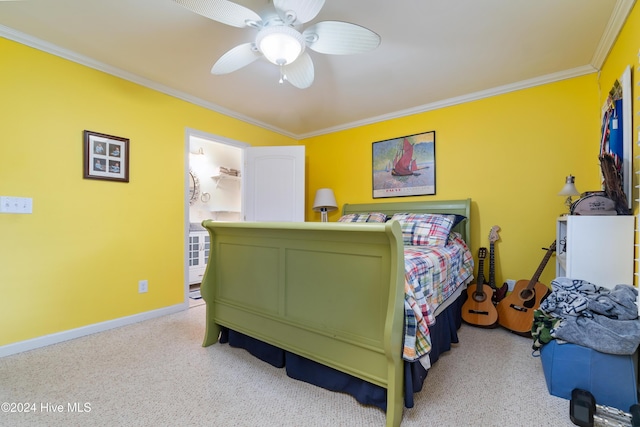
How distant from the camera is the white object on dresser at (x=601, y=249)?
1.61m

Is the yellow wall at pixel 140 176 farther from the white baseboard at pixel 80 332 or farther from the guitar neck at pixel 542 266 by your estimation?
the guitar neck at pixel 542 266

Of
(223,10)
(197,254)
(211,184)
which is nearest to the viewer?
(223,10)

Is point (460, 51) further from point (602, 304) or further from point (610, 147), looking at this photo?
point (602, 304)

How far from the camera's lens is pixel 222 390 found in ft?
5.18

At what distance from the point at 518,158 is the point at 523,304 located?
141cm

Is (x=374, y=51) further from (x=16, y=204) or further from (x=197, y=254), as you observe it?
(x=197, y=254)

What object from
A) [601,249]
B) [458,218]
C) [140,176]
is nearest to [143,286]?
[140,176]

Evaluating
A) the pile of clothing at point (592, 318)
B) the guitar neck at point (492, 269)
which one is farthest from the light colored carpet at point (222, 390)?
the guitar neck at point (492, 269)

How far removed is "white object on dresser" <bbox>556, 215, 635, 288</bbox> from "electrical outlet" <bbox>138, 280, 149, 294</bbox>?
350cm

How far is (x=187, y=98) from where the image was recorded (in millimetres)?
3010

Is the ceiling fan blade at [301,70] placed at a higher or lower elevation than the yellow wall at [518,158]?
higher

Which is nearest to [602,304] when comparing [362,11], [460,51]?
[460,51]

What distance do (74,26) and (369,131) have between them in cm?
303

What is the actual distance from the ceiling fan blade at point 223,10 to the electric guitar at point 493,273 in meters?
2.79
